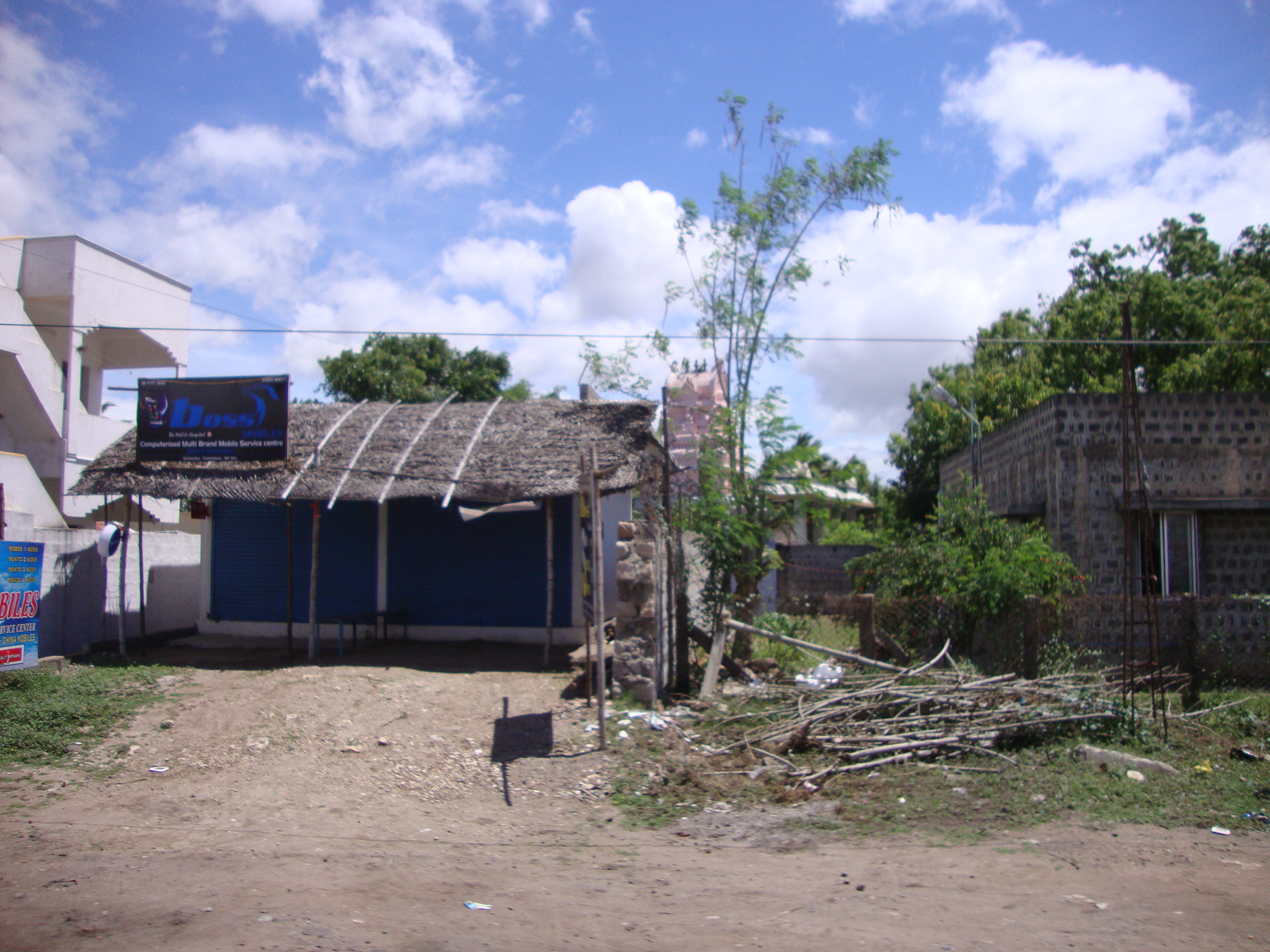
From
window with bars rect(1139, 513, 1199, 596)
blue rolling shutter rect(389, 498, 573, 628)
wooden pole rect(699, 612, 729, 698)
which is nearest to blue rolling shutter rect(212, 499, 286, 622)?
blue rolling shutter rect(389, 498, 573, 628)

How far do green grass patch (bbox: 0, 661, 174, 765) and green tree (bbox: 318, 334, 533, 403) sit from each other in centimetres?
1670

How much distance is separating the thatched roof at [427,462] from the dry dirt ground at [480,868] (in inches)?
153

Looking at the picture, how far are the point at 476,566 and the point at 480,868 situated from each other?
812 centimetres

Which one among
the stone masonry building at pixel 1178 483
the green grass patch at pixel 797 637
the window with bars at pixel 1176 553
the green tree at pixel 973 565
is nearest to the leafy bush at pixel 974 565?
the green tree at pixel 973 565

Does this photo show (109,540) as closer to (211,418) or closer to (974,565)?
(211,418)

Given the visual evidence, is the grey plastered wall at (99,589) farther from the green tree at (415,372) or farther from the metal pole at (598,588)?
the green tree at (415,372)

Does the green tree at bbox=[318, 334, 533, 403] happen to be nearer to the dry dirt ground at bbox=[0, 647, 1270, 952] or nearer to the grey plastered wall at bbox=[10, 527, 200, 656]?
Answer: the grey plastered wall at bbox=[10, 527, 200, 656]

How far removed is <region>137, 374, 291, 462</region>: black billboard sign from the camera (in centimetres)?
1270

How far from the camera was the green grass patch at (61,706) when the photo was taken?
26.8 feet

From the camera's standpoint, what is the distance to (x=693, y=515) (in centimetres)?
1088

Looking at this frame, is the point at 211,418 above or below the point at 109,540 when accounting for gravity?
above

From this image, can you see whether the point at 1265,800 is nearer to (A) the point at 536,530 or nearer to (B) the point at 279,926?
(B) the point at 279,926

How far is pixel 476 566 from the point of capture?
13406mm

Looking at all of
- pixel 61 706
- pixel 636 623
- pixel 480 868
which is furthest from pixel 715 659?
pixel 61 706
